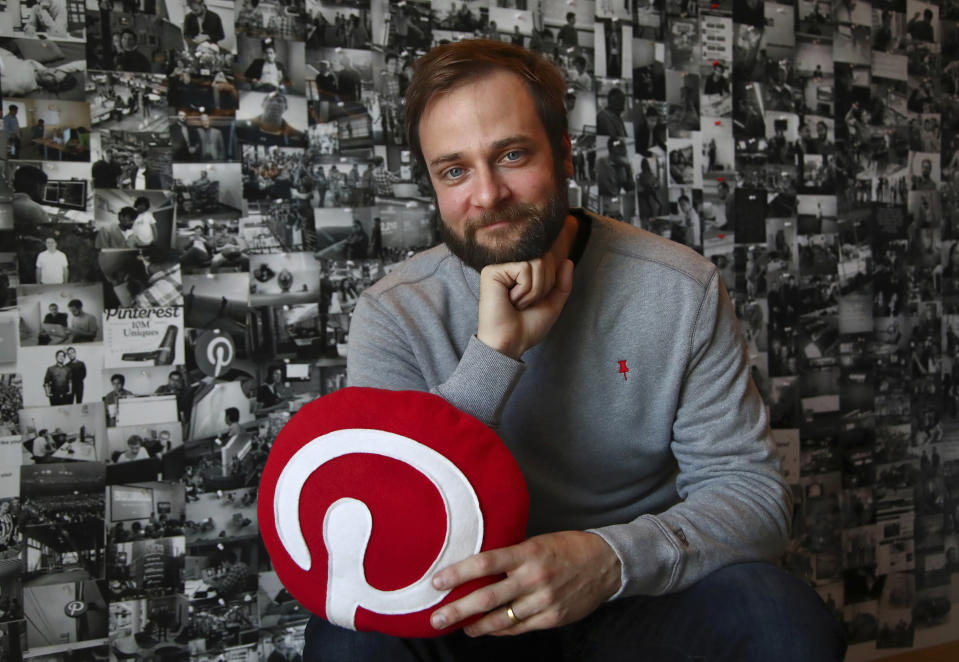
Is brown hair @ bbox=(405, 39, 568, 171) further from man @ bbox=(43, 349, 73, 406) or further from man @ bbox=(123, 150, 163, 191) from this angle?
man @ bbox=(43, 349, 73, 406)

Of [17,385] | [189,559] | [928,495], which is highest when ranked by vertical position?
[17,385]

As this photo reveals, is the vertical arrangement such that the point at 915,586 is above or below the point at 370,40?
below

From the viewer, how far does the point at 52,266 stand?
127cm

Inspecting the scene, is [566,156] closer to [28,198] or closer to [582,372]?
[582,372]

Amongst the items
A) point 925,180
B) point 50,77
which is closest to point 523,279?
point 50,77

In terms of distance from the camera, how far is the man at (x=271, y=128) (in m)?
1.40

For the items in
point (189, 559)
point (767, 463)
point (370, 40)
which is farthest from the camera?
point (370, 40)

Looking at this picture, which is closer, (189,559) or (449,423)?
(449,423)

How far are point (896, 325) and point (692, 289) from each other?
1.19m

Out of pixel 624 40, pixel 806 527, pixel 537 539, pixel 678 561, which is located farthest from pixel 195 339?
pixel 806 527

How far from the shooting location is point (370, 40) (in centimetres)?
149

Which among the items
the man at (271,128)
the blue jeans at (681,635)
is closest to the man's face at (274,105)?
the man at (271,128)

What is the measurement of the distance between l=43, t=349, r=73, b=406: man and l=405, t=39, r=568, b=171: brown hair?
68 centimetres

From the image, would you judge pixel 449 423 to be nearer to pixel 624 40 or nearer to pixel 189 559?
pixel 189 559
